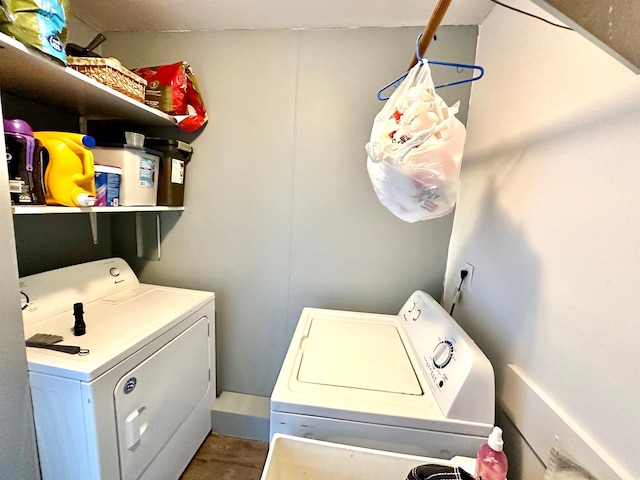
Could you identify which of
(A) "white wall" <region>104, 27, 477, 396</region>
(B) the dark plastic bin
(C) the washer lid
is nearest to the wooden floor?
(A) "white wall" <region>104, 27, 477, 396</region>

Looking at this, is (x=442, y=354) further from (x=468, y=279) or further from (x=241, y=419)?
(x=241, y=419)

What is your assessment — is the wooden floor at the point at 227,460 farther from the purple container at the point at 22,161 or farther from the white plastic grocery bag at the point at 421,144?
the white plastic grocery bag at the point at 421,144

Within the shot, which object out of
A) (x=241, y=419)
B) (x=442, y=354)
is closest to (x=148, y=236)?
(x=241, y=419)

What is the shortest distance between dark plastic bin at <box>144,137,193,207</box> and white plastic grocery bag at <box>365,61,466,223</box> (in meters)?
1.19

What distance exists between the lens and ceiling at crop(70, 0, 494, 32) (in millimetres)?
1398

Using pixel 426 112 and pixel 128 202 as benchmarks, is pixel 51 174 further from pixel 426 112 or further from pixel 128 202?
pixel 426 112

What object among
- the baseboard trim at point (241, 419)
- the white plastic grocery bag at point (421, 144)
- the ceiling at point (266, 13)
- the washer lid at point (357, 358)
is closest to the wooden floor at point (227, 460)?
the baseboard trim at point (241, 419)

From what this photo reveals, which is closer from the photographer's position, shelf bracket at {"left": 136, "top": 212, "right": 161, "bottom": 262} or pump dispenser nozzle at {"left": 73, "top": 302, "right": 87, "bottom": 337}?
pump dispenser nozzle at {"left": 73, "top": 302, "right": 87, "bottom": 337}

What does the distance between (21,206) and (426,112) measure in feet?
4.35

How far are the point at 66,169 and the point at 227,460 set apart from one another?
1690 millimetres

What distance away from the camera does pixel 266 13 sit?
149 cm

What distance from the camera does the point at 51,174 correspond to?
1065 mm

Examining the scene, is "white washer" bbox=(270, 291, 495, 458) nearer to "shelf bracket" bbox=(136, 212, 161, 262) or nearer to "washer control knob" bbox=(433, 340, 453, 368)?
"washer control knob" bbox=(433, 340, 453, 368)

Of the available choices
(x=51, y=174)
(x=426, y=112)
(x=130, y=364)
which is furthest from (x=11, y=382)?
(x=426, y=112)
